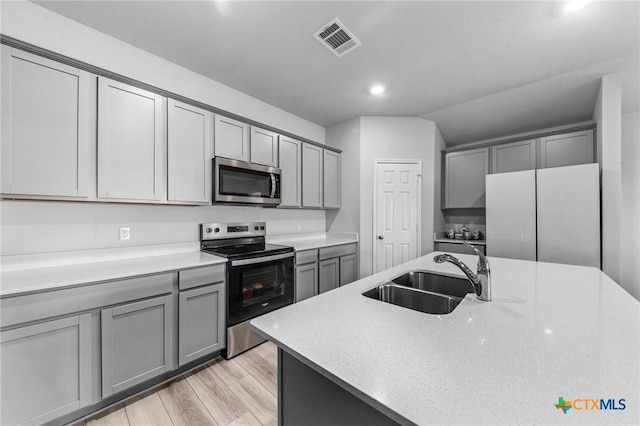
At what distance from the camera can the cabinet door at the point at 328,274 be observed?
3.11m

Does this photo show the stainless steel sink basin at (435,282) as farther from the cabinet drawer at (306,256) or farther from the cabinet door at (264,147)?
the cabinet door at (264,147)

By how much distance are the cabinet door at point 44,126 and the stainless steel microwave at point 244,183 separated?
92 cm

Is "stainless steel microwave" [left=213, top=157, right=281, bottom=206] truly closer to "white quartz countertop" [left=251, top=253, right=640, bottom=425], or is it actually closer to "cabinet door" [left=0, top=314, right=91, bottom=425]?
"cabinet door" [left=0, top=314, right=91, bottom=425]

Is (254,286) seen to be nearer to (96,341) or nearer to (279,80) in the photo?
(96,341)

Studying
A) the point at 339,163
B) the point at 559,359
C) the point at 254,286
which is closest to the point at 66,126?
the point at 254,286

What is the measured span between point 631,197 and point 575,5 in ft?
9.80

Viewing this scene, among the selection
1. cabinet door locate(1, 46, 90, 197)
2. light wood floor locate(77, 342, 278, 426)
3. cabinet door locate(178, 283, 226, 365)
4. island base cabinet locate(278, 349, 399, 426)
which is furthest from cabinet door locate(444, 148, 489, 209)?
cabinet door locate(1, 46, 90, 197)

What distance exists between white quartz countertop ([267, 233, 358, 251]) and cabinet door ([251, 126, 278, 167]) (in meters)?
0.99

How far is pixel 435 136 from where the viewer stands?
3.81 m

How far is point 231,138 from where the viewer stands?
8.32 feet

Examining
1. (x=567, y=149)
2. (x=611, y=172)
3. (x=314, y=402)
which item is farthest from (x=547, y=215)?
(x=314, y=402)

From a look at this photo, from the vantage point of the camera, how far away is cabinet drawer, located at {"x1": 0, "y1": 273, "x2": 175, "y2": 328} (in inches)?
50.1

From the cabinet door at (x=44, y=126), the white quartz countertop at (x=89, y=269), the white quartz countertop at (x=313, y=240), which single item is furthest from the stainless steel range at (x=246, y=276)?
the cabinet door at (x=44, y=126)

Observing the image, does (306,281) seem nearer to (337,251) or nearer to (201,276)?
(337,251)
